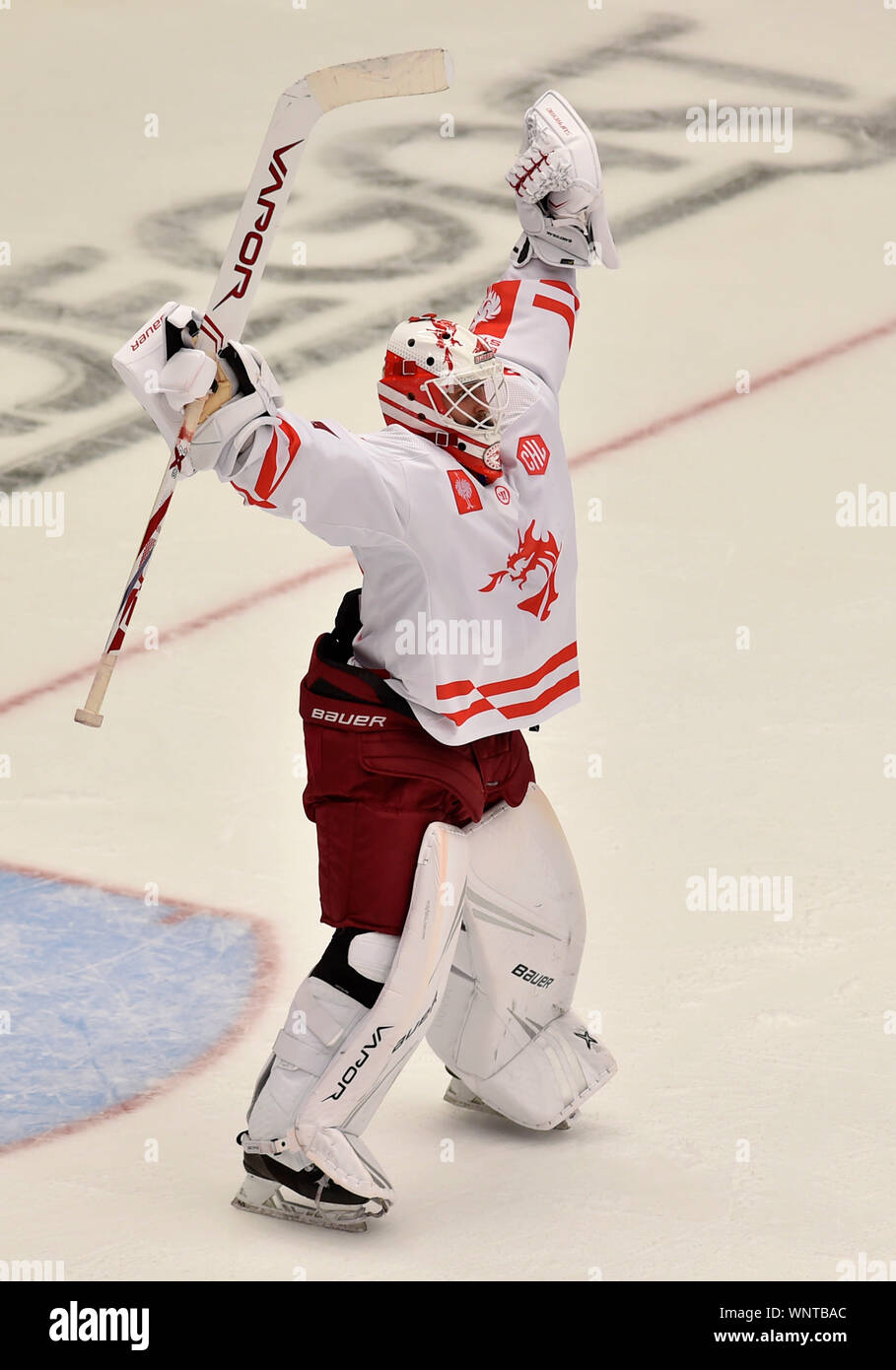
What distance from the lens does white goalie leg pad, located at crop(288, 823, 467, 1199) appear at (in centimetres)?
328

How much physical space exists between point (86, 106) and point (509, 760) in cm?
560

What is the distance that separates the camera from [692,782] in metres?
4.75

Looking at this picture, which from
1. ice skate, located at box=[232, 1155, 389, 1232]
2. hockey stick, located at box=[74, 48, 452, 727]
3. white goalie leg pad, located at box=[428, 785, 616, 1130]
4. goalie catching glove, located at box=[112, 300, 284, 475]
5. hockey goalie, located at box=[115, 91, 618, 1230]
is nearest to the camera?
goalie catching glove, located at box=[112, 300, 284, 475]

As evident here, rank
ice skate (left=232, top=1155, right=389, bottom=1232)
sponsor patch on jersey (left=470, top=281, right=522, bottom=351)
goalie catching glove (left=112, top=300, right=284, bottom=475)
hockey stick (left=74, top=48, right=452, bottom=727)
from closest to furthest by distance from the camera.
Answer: goalie catching glove (left=112, top=300, right=284, bottom=475), hockey stick (left=74, top=48, right=452, bottom=727), ice skate (left=232, top=1155, right=389, bottom=1232), sponsor patch on jersey (left=470, top=281, right=522, bottom=351)

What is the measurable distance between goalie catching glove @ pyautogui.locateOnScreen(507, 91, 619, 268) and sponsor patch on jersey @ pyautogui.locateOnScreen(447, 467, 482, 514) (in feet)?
1.98

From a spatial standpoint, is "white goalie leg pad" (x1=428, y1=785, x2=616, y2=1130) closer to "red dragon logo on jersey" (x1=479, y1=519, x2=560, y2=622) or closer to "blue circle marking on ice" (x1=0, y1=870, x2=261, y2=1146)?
"red dragon logo on jersey" (x1=479, y1=519, x2=560, y2=622)

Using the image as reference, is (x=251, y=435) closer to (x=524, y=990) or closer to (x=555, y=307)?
(x=555, y=307)

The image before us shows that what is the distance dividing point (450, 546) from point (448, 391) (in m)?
0.22

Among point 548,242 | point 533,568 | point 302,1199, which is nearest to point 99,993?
point 302,1199

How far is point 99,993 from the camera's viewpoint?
4039mm

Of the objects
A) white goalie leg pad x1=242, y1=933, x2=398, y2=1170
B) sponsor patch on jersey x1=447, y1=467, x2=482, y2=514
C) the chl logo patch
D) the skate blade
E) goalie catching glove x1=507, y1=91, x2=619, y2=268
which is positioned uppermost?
goalie catching glove x1=507, y1=91, x2=619, y2=268

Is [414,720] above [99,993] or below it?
above

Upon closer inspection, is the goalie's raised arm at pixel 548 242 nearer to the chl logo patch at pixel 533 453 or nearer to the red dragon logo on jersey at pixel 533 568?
the chl logo patch at pixel 533 453

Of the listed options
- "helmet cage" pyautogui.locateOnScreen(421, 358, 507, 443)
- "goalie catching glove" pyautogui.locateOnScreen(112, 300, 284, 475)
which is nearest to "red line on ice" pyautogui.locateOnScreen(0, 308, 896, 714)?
"helmet cage" pyautogui.locateOnScreen(421, 358, 507, 443)
